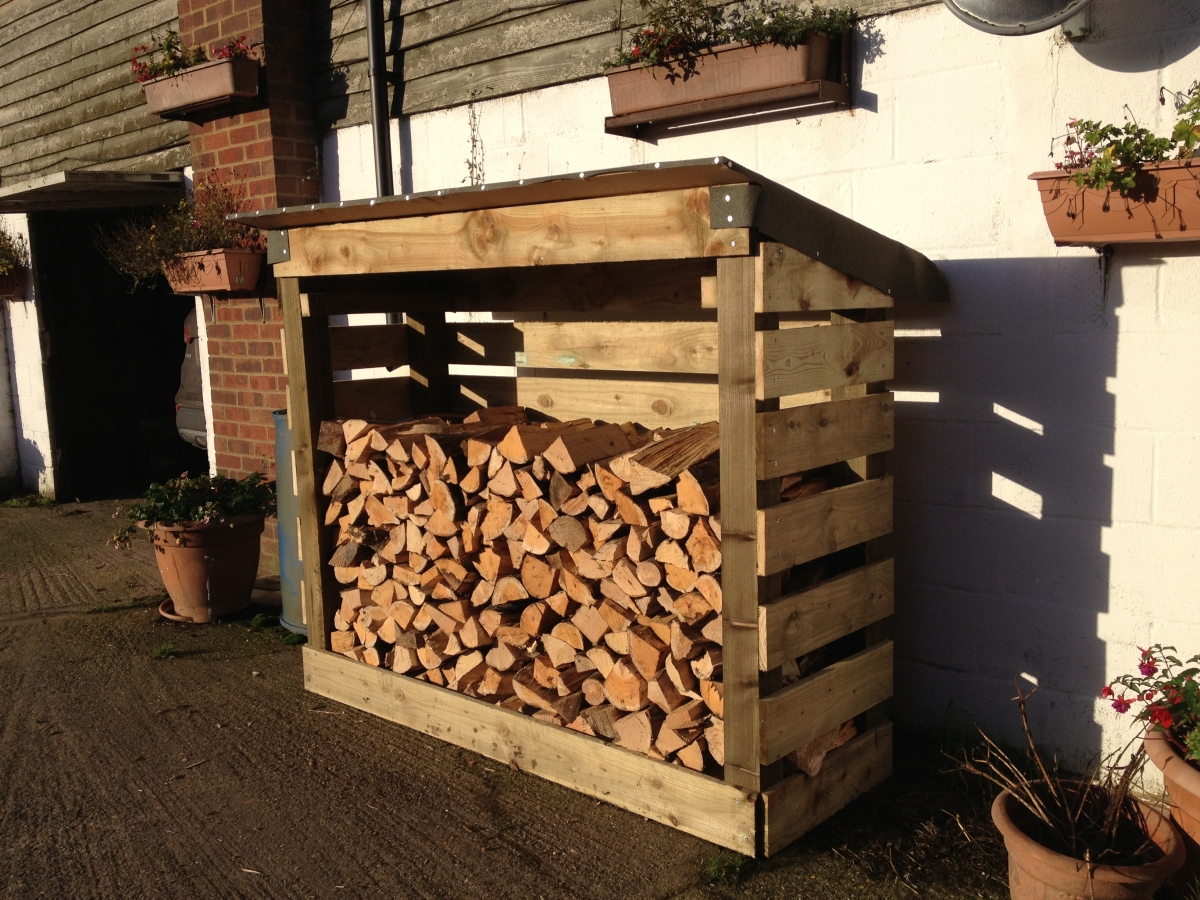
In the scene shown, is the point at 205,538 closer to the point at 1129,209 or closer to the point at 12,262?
the point at 1129,209

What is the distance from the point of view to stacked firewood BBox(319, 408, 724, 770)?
3279mm

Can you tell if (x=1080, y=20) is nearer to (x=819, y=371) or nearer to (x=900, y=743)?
(x=819, y=371)

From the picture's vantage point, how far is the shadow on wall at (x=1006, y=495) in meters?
3.36

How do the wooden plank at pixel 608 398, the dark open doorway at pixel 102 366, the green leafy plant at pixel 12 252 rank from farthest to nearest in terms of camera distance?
the dark open doorway at pixel 102 366 < the green leafy plant at pixel 12 252 < the wooden plank at pixel 608 398

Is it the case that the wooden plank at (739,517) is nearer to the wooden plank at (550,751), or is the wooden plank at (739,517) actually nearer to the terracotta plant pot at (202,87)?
the wooden plank at (550,751)

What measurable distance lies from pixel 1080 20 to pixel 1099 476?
1.33 meters

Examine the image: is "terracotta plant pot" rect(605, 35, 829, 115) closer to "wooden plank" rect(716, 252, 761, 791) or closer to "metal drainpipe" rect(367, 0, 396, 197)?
"wooden plank" rect(716, 252, 761, 791)

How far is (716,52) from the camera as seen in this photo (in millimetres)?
3887

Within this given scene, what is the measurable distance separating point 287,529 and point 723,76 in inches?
112

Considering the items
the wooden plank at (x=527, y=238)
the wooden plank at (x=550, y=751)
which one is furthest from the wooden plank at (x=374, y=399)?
the wooden plank at (x=550, y=751)

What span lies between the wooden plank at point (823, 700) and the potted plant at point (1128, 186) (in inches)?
54.2

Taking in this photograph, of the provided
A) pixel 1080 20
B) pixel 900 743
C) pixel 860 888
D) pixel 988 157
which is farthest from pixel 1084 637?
pixel 1080 20

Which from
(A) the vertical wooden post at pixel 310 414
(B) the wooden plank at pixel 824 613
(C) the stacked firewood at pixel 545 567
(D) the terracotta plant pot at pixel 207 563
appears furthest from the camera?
(D) the terracotta plant pot at pixel 207 563

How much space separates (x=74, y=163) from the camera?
26.0ft
